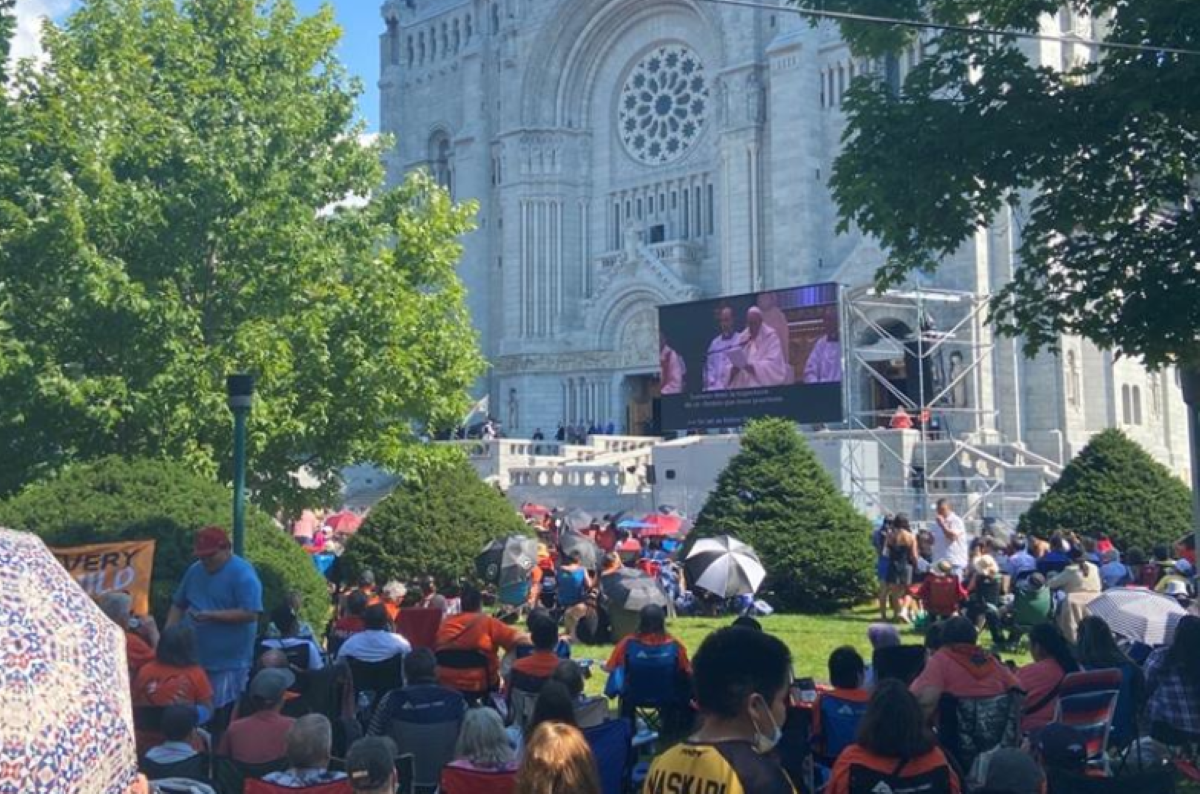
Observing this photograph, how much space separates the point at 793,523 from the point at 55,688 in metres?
18.3

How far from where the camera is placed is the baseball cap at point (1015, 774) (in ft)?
17.5

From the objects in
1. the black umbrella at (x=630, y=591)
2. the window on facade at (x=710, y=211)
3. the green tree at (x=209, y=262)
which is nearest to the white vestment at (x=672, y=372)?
the window on facade at (x=710, y=211)

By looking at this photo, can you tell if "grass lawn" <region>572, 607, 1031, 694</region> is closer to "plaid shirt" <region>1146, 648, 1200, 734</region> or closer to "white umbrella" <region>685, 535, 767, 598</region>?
"white umbrella" <region>685, 535, 767, 598</region>

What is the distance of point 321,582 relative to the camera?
13789 millimetres

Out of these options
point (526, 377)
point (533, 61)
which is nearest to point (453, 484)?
point (526, 377)

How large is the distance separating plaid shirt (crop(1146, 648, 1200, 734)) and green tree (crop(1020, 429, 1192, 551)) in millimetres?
12982

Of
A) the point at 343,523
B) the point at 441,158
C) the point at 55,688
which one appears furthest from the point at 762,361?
the point at 55,688

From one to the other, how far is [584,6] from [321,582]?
4066 cm

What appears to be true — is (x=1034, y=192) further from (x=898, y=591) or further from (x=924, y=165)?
(x=924, y=165)

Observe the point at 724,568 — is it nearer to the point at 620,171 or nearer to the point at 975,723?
the point at 975,723

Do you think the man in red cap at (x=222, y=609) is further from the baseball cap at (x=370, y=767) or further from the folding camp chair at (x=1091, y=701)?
the folding camp chair at (x=1091, y=701)

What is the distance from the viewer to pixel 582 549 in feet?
62.4

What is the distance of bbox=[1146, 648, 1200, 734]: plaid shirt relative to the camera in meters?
8.46

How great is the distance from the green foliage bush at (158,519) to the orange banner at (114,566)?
2.01 feet
